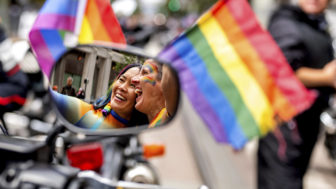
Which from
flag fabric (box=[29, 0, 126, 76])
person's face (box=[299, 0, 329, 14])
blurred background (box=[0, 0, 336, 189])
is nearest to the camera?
flag fabric (box=[29, 0, 126, 76])

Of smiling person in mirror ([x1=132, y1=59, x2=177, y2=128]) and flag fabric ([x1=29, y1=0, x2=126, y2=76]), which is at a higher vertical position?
flag fabric ([x1=29, y1=0, x2=126, y2=76])

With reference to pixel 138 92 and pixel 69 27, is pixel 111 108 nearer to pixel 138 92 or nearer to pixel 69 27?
pixel 138 92

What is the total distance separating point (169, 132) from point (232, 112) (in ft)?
14.5

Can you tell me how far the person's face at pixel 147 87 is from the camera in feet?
3.48

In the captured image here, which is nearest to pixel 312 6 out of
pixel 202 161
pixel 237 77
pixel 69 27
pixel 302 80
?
pixel 302 80

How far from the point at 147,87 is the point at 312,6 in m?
2.38

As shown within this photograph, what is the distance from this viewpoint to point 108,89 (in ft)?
3.45

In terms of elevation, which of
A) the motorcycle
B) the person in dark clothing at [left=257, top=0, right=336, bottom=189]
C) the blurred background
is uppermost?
the motorcycle

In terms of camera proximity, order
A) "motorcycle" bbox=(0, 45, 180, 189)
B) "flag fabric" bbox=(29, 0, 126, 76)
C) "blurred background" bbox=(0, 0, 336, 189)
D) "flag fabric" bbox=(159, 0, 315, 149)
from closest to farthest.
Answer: "motorcycle" bbox=(0, 45, 180, 189), "flag fabric" bbox=(29, 0, 126, 76), "flag fabric" bbox=(159, 0, 315, 149), "blurred background" bbox=(0, 0, 336, 189)

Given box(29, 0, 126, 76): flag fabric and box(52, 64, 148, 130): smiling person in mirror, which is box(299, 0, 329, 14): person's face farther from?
box(52, 64, 148, 130): smiling person in mirror

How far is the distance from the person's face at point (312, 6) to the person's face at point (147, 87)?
2290mm

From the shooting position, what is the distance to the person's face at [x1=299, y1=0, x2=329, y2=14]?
10.1 ft

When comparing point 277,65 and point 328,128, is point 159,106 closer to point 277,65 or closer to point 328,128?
point 277,65

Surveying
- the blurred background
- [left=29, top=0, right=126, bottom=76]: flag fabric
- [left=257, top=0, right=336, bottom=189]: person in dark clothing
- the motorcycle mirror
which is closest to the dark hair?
the motorcycle mirror
